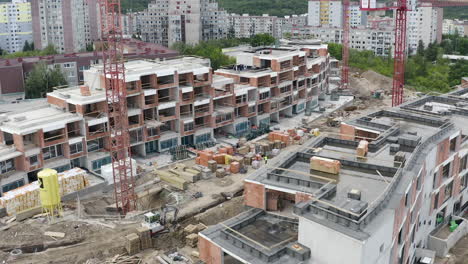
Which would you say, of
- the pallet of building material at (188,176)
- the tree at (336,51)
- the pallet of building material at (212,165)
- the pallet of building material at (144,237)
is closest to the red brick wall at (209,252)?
the pallet of building material at (144,237)

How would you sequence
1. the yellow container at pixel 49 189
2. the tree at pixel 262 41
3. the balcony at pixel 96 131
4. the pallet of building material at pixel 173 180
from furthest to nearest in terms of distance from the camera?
the tree at pixel 262 41 < the balcony at pixel 96 131 < the pallet of building material at pixel 173 180 < the yellow container at pixel 49 189

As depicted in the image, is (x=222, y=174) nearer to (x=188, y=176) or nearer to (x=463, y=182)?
(x=188, y=176)

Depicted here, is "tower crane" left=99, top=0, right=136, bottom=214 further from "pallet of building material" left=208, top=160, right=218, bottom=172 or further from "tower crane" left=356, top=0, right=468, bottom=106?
"tower crane" left=356, top=0, right=468, bottom=106

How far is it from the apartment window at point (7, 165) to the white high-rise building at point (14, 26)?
108m

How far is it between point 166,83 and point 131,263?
24.7 m

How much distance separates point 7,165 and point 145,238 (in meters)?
16.9

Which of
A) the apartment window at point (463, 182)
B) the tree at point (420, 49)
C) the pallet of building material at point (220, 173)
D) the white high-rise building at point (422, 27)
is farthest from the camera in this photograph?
the white high-rise building at point (422, 27)

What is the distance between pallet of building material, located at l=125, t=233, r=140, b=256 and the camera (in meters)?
32.3

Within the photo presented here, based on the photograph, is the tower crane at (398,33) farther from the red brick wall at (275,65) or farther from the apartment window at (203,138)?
the apartment window at (203,138)

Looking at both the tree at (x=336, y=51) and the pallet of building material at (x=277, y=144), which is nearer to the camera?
the pallet of building material at (x=277, y=144)

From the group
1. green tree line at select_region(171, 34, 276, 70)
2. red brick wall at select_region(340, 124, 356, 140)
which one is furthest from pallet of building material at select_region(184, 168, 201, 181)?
green tree line at select_region(171, 34, 276, 70)

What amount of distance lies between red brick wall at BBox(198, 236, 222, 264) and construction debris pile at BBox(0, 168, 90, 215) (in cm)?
2015

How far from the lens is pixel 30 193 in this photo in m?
38.2

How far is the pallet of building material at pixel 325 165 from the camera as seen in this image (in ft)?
89.1
